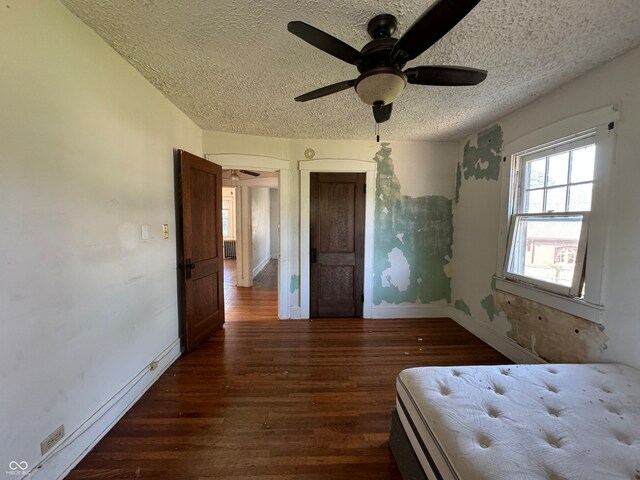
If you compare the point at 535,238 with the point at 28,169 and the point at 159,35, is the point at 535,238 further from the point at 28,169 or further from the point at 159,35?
the point at 28,169

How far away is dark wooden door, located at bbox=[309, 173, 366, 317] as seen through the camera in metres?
3.46

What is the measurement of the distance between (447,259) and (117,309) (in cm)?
368

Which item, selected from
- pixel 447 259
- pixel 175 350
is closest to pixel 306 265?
pixel 175 350

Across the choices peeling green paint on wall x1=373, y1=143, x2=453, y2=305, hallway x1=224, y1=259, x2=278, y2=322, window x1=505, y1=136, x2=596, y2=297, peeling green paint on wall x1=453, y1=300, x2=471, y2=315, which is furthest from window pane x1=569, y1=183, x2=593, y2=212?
hallway x1=224, y1=259, x2=278, y2=322

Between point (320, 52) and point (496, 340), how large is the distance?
3178mm

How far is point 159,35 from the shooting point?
4.99 feet

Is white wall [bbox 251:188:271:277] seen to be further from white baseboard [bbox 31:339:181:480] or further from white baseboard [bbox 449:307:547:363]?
white baseboard [bbox 449:307:547:363]

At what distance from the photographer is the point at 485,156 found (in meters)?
2.89

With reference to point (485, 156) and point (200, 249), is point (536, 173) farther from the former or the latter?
point (200, 249)

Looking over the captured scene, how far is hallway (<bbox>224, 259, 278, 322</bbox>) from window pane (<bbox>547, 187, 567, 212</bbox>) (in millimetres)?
3274

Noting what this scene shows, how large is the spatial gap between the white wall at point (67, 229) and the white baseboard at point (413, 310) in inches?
109

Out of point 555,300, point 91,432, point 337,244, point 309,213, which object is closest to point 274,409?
point 91,432

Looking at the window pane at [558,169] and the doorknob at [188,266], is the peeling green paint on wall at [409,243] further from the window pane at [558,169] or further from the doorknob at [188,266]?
the doorknob at [188,266]

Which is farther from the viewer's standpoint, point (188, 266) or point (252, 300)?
point (252, 300)
